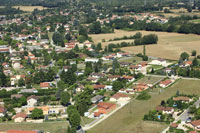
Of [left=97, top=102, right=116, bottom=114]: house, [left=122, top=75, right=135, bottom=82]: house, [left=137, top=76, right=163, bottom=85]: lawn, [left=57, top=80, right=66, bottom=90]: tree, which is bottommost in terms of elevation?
[left=97, top=102, right=116, bottom=114]: house

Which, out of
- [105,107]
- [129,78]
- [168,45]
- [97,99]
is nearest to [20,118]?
[105,107]

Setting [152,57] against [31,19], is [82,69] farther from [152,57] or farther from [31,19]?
[31,19]

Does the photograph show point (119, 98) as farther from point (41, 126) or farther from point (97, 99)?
point (41, 126)

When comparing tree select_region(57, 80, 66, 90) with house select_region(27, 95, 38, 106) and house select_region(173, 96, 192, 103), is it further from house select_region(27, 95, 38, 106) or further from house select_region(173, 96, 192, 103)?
house select_region(173, 96, 192, 103)

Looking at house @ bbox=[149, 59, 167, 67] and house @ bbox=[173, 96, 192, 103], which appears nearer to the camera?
house @ bbox=[173, 96, 192, 103]

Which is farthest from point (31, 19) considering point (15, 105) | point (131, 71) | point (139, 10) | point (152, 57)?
point (15, 105)

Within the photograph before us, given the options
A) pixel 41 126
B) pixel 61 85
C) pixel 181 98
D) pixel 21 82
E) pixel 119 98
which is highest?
pixel 61 85

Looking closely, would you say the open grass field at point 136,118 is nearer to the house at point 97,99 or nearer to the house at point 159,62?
the house at point 97,99

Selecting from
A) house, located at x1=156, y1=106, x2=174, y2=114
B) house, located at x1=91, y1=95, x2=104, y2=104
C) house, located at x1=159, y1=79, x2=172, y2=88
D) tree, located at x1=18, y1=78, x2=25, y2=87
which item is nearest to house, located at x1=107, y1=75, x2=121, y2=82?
house, located at x1=159, y1=79, x2=172, y2=88
